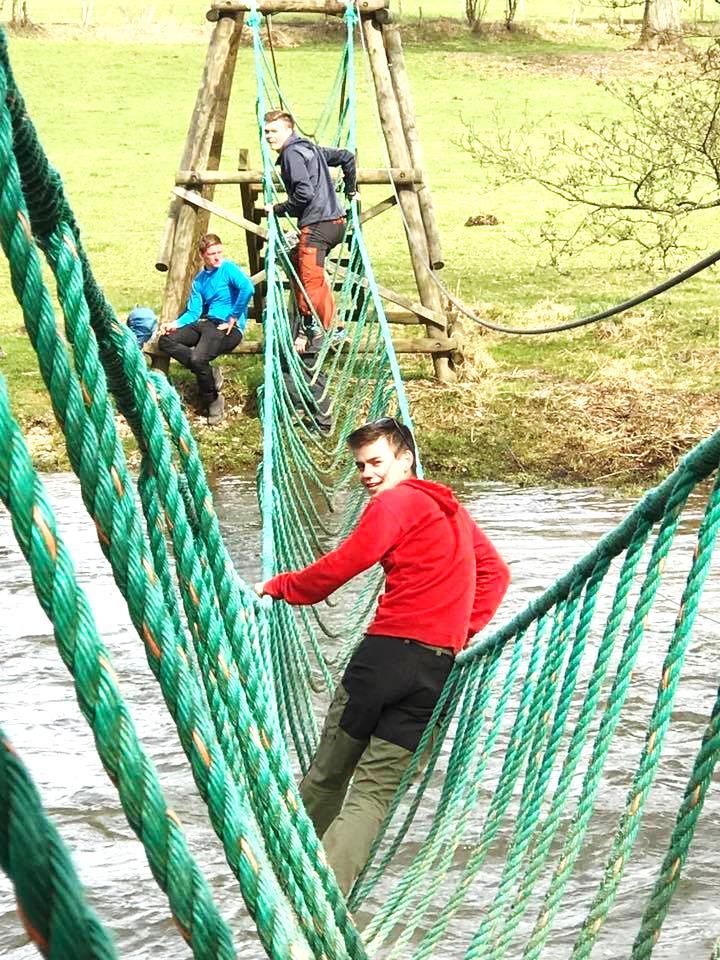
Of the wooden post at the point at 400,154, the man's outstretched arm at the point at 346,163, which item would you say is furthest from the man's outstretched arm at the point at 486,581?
the wooden post at the point at 400,154

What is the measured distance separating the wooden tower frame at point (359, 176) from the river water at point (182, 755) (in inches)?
70.3

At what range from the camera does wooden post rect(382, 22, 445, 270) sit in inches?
365

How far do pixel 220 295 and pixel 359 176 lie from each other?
3.64 feet

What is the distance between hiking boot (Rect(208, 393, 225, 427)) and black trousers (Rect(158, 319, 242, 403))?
0.38 feet

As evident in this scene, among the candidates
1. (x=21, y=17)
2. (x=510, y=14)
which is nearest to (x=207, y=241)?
(x=510, y=14)

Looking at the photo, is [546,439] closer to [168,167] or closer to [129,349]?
[129,349]

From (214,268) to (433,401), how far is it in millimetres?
1570

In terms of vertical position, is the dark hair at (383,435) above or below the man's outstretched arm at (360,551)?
above

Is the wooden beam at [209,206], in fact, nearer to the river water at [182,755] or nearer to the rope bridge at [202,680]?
the river water at [182,755]

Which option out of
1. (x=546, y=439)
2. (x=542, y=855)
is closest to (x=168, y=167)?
(x=546, y=439)

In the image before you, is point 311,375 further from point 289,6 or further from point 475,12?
point 475,12

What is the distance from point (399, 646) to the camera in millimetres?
3535

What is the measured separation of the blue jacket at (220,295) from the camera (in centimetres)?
896

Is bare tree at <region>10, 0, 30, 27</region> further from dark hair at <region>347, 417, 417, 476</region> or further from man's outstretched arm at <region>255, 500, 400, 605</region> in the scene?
man's outstretched arm at <region>255, 500, 400, 605</region>
